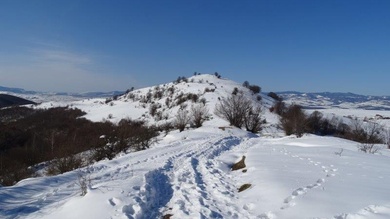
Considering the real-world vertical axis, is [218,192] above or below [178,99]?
below

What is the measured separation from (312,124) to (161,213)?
140ft

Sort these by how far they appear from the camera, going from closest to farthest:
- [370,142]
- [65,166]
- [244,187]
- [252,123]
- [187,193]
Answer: [187,193] → [244,187] → [65,166] → [370,142] → [252,123]

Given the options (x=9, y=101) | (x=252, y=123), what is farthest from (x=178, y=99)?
(x=9, y=101)

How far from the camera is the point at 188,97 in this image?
70.5 metres

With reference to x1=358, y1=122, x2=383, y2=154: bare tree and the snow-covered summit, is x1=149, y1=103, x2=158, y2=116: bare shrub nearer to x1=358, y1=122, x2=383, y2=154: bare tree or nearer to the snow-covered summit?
the snow-covered summit

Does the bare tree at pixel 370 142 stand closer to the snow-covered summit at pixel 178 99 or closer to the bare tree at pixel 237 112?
the bare tree at pixel 237 112

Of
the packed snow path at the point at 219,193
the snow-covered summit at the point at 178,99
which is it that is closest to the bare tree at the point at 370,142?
the packed snow path at the point at 219,193

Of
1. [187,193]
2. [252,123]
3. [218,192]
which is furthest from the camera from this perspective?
[252,123]

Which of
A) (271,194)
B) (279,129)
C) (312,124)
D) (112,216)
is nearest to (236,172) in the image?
(271,194)

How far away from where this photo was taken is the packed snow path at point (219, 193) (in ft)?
Result: 21.4

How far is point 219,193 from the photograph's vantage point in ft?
28.3

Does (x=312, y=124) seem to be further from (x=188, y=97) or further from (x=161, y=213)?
(x=161, y=213)

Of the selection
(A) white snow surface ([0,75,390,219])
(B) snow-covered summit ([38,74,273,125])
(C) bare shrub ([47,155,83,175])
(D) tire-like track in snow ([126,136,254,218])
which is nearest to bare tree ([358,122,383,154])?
(A) white snow surface ([0,75,390,219])

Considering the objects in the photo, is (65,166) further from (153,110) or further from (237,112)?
(153,110)
